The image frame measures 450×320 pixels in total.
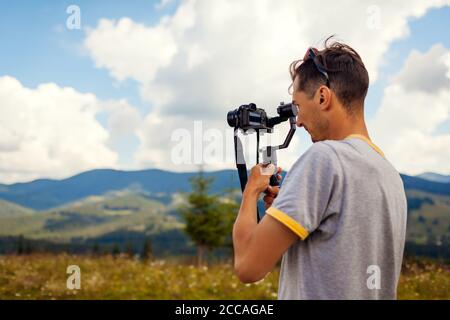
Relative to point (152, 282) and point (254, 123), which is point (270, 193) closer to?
point (254, 123)

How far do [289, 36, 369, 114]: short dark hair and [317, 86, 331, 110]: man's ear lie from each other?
0.08ft

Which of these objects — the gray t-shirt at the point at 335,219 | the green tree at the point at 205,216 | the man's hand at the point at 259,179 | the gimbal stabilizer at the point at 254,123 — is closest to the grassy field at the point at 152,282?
the gimbal stabilizer at the point at 254,123

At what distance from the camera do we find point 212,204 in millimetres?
53812

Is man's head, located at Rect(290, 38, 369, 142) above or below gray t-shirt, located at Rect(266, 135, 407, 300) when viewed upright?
above

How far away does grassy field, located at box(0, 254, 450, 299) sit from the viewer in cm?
995

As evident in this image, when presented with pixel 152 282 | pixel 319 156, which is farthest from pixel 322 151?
pixel 152 282

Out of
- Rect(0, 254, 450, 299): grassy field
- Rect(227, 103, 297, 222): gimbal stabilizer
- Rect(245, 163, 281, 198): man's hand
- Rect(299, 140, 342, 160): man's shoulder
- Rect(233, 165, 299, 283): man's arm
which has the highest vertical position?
Rect(227, 103, 297, 222): gimbal stabilizer

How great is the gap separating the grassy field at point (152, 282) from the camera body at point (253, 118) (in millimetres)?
7223

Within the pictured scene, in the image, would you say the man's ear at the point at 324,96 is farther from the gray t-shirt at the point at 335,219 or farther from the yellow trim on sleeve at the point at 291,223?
the yellow trim on sleeve at the point at 291,223

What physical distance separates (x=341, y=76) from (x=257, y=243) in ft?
2.88

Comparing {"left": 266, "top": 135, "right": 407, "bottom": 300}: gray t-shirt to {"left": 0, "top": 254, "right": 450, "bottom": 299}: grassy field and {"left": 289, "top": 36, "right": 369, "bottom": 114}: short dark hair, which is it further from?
{"left": 0, "top": 254, "right": 450, "bottom": 299}: grassy field

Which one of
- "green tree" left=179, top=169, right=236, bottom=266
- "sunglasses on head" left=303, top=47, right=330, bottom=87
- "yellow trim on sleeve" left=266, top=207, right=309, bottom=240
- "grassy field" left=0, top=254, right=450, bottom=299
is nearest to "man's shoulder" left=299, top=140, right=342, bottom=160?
"yellow trim on sleeve" left=266, top=207, right=309, bottom=240

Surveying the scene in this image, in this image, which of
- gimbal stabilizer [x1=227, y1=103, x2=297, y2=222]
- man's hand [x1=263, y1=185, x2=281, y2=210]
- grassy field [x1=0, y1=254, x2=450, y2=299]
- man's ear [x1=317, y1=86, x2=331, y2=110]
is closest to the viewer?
man's ear [x1=317, y1=86, x2=331, y2=110]
